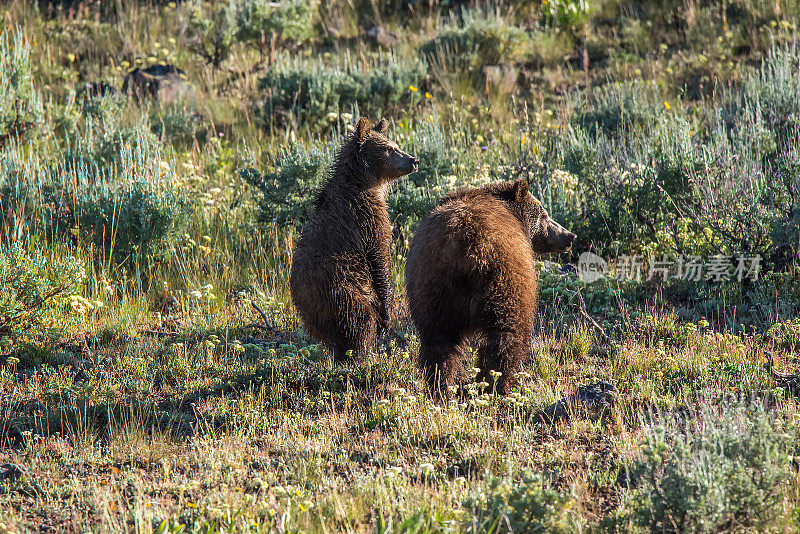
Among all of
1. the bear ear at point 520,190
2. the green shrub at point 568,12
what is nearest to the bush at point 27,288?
the bear ear at point 520,190

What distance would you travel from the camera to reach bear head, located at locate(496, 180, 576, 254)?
20.0ft

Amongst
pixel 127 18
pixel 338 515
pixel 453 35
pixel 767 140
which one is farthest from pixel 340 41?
pixel 338 515

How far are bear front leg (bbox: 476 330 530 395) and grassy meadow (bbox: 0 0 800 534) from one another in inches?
7.2

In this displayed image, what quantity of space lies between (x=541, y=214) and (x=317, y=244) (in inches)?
74.0

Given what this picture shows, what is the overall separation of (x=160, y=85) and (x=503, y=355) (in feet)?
35.2

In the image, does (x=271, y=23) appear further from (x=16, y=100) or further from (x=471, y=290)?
(x=471, y=290)

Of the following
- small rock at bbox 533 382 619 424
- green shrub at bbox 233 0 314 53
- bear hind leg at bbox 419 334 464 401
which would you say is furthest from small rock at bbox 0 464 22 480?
green shrub at bbox 233 0 314 53

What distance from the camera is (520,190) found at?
6047mm

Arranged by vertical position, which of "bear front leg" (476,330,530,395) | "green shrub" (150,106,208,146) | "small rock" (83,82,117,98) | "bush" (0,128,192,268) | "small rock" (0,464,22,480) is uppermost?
"small rock" (83,82,117,98)

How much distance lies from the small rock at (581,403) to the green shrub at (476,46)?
9.51 metres

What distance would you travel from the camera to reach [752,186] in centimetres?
842

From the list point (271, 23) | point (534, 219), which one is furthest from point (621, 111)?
point (271, 23)

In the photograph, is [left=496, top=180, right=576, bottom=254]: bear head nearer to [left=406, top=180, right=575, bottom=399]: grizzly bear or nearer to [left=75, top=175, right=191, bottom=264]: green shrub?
[left=406, top=180, right=575, bottom=399]: grizzly bear

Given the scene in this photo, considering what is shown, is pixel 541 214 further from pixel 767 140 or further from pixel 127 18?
pixel 127 18
